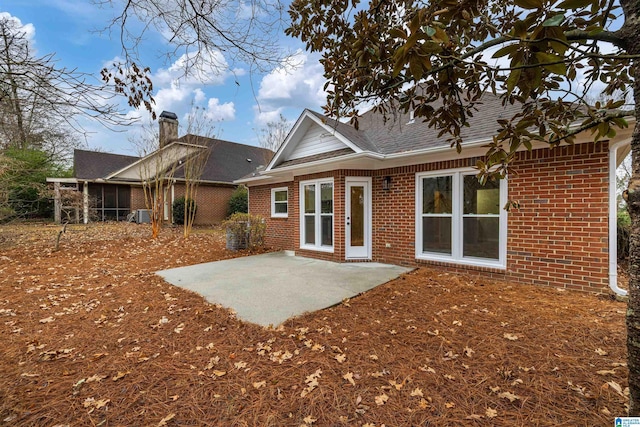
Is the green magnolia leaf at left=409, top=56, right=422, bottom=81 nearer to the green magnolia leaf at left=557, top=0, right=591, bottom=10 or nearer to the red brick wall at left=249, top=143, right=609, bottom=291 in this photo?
the green magnolia leaf at left=557, top=0, right=591, bottom=10

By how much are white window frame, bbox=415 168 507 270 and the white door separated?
4.40ft

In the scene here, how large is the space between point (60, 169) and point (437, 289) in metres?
25.8

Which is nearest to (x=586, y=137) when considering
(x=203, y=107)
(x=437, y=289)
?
(x=437, y=289)

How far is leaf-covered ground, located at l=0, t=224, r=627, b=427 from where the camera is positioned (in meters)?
2.19

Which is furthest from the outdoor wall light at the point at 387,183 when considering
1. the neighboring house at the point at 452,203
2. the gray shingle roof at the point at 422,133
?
the gray shingle roof at the point at 422,133

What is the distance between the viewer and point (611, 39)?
1.66m

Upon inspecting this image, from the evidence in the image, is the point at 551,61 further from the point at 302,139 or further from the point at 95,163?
the point at 95,163

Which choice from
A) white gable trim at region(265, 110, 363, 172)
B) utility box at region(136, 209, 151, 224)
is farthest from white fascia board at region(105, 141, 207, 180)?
white gable trim at region(265, 110, 363, 172)

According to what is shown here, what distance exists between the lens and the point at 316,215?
8.08 meters

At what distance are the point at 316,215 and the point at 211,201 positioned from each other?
1261cm

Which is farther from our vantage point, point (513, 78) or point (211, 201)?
point (211, 201)

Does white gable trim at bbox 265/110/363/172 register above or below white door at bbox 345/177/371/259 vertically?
above

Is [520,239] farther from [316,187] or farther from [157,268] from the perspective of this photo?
[157,268]

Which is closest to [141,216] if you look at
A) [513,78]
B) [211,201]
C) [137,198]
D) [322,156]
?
[137,198]
